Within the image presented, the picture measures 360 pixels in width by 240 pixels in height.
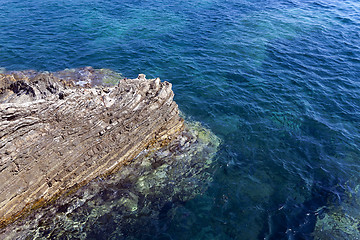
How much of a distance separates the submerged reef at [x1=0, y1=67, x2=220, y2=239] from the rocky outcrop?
5 centimetres

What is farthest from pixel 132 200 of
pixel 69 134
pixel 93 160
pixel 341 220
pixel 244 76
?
pixel 244 76

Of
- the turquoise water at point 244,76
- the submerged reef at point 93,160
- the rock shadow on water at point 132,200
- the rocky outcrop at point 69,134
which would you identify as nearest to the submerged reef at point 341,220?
the turquoise water at point 244,76

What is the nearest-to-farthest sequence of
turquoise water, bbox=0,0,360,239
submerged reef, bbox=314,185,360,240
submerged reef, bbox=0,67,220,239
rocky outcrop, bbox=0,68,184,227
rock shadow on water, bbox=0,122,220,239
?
rocky outcrop, bbox=0,68,184,227
submerged reef, bbox=0,67,220,239
rock shadow on water, bbox=0,122,220,239
submerged reef, bbox=314,185,360,240
turquoise water, bbox=0,0,360,239

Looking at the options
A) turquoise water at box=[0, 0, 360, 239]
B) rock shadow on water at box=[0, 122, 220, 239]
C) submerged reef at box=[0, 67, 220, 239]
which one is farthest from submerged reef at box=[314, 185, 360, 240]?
submerged reef at box=[0, 67, 220, 239]

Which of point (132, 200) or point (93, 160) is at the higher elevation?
point (93, 160)

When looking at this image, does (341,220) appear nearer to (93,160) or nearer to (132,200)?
(132,200)

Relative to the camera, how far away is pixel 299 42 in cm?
3484

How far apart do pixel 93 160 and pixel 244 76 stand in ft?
66.3

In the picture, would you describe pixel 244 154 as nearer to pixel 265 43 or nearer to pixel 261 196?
pixel 261 196

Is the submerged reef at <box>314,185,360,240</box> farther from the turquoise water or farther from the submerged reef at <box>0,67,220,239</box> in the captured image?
the submerged reef at <box>0,67,220,239</box>

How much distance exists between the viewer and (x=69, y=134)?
15.2m

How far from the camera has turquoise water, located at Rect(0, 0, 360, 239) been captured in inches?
625

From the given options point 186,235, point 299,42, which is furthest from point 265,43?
point 186,235

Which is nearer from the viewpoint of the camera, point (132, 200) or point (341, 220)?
point (341, 220)
